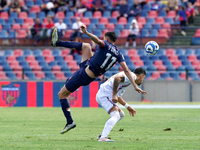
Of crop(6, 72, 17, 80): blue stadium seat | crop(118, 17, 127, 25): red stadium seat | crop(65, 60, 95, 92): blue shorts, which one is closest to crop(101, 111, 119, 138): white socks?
crop(65, 60, 95, 92): blue shorts

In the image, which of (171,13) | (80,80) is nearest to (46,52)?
(171,13)

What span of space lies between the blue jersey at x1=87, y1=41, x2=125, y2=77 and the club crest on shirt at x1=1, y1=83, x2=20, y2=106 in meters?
10.9

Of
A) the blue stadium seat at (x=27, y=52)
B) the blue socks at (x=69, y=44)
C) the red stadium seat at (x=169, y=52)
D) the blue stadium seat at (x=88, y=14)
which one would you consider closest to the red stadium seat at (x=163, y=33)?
the red stadium seat at (x=169, y=52)

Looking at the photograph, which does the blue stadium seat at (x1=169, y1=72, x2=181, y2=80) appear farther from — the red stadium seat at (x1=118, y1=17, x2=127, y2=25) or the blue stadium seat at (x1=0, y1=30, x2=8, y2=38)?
the blue stadium seat at (x1=0, y1=30, x2=8, y2=38)

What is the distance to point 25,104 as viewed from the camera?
1766cm

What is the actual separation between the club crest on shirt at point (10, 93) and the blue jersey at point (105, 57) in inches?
428

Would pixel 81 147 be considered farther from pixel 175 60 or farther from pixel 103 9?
pixel 103 9

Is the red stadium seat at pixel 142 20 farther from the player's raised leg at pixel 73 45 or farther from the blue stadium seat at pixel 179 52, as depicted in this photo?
the player's raised leg at pixel 73 45

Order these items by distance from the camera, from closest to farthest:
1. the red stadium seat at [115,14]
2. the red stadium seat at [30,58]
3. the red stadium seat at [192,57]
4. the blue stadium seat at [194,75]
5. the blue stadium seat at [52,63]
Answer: the blue stadium seat at [194,75] → the red stadium seat at [192,57] → the blue stadium seat at [52,63] → the red stadium seat at [30,58] → the red stadium seat at [115,14]

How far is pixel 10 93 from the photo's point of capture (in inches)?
698

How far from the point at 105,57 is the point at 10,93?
11.2m

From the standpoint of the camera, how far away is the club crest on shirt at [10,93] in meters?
17.6

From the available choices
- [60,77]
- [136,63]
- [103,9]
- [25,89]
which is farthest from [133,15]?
[25,89]

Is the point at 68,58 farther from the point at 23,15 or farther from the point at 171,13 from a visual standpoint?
the point at 171,13
